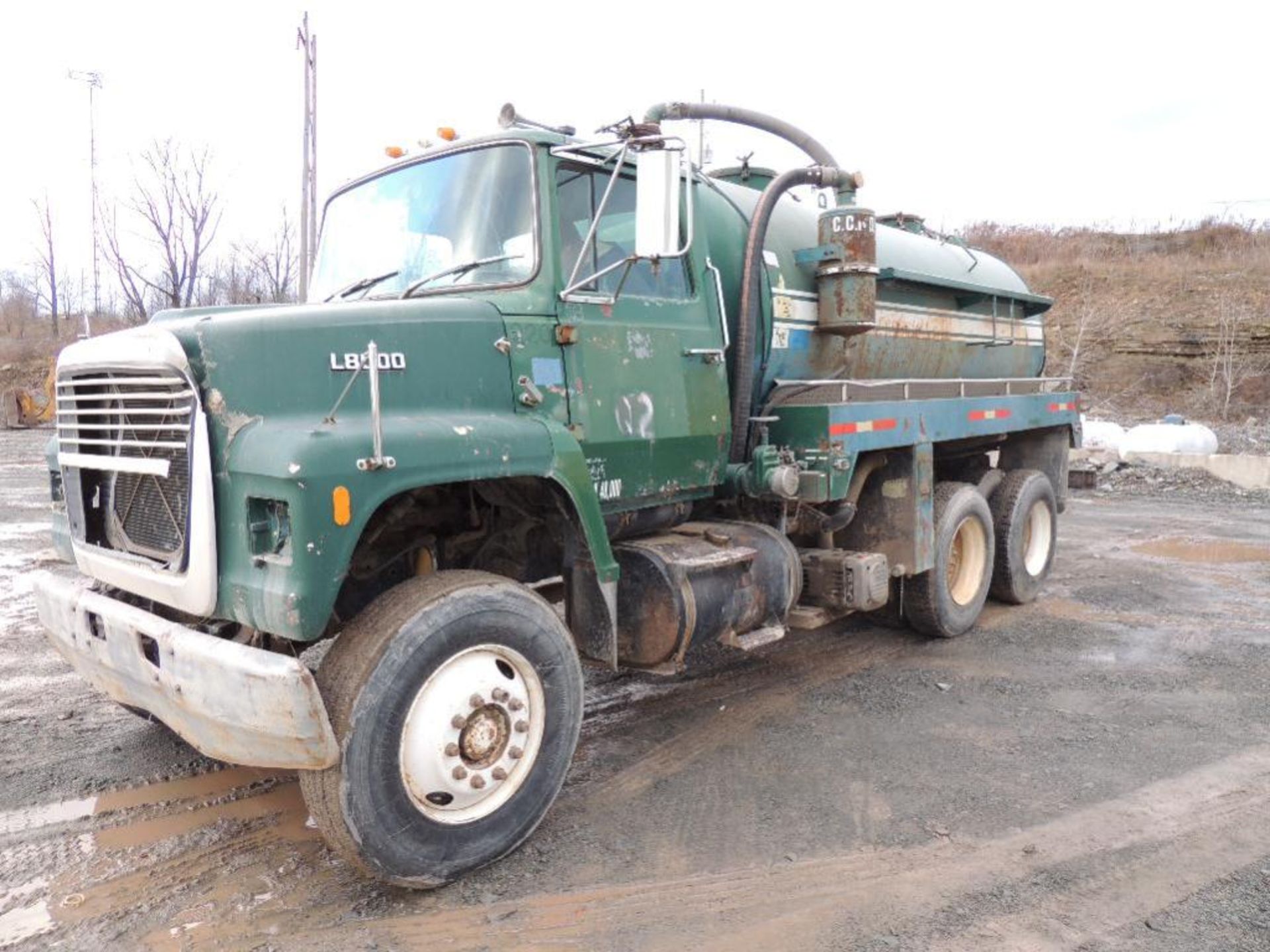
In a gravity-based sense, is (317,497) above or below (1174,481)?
above

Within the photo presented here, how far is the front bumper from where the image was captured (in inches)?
111

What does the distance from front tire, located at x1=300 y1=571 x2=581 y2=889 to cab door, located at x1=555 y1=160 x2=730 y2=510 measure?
3.08 feet

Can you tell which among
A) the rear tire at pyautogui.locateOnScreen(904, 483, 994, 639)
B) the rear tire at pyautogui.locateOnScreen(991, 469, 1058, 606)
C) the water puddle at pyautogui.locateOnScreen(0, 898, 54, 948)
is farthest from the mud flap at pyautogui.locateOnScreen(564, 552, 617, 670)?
the rear tire at pyautogui.locateOnScreen(991, 469, 1058, 606)

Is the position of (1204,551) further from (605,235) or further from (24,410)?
(24,410)

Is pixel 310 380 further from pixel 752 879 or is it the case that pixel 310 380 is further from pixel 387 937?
pixel 752 879

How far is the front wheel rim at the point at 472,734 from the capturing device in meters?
3.18

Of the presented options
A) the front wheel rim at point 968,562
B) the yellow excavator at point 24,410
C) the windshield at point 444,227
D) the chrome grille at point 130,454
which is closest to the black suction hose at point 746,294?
the windshield at point 444,227

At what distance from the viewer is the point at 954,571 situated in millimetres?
6789

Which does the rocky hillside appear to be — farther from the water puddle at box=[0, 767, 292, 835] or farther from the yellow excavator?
the yellow excavator

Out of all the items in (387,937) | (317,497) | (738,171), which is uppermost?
(738,171)

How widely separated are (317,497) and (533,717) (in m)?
1.20

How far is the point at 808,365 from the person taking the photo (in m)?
5.64

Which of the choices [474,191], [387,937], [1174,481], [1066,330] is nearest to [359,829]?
[387,937]

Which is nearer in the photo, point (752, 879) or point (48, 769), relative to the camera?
point (752, 879)
